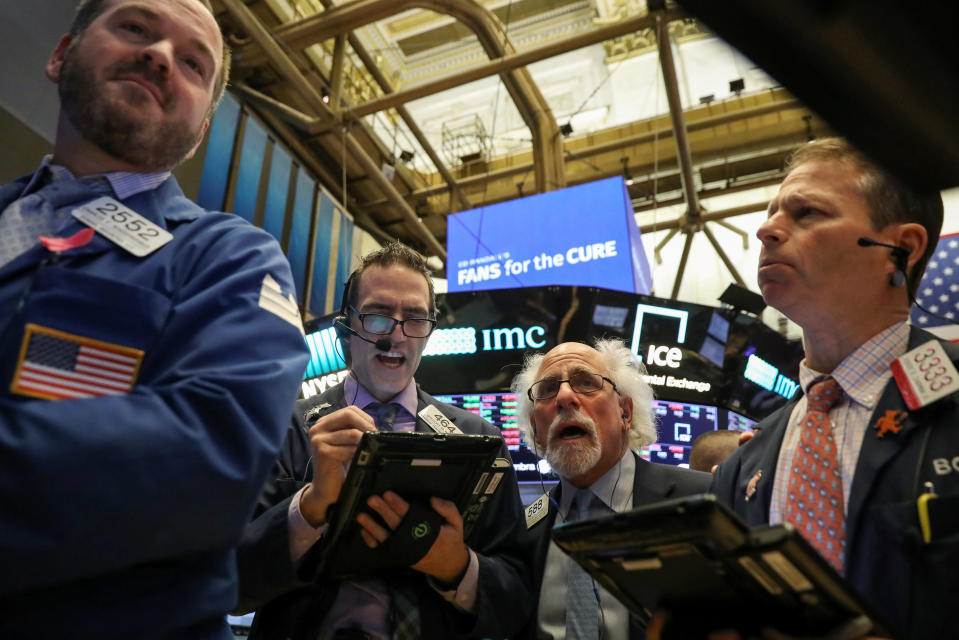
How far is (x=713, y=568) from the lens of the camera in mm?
1182

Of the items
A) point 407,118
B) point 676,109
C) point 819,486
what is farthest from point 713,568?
point 407,118

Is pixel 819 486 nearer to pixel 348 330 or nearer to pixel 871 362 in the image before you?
pixel 871 362

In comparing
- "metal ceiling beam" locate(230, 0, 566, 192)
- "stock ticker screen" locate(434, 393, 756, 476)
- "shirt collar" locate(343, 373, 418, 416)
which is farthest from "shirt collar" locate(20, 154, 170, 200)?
"metal ceiling beam" locate(230, 0, 566, 192)

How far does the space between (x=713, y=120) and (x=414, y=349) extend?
32.5ft

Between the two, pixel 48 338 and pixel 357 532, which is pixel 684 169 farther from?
pixel 48 338

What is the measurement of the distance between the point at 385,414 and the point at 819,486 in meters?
1.39

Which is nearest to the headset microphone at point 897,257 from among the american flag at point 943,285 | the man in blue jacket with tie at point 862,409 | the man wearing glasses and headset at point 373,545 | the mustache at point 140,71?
the man in blue jacket with tie at point 862,409

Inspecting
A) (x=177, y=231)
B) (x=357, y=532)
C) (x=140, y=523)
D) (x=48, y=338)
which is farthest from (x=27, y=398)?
(x=357, y=532)

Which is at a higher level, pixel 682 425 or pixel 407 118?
pixel 407 118

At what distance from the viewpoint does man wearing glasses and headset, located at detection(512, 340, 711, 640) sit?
2283 millimetres

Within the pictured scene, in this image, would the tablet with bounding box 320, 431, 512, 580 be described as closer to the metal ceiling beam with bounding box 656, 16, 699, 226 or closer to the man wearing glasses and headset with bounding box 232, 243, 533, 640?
the man wearing glasses and headset with bounding box 232, 243, 533, 640

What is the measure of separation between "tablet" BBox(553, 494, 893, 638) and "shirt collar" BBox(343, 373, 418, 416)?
1178 millimetres

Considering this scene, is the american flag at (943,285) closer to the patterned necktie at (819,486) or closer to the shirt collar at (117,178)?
the patterned necktie at (819,486)

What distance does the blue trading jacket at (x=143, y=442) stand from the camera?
2.89 ft
